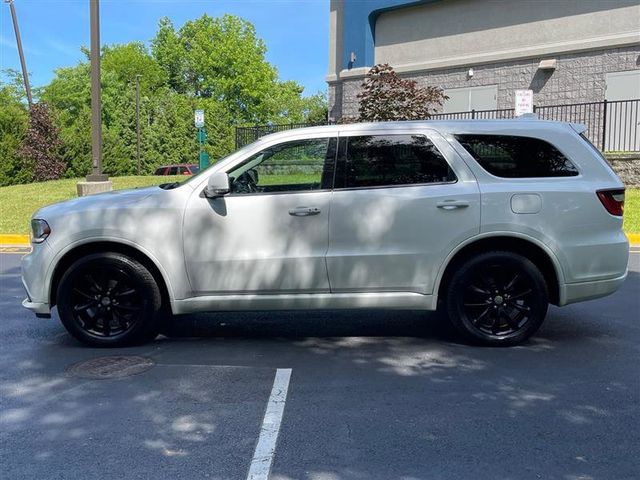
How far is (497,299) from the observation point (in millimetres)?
5234

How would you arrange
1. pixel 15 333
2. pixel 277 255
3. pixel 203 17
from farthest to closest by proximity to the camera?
1. pixel 203 17
2. pixel 15 333
3. pixel 277 255

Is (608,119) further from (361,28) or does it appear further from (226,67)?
(226,67)

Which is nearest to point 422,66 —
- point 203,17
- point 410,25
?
point 410,25

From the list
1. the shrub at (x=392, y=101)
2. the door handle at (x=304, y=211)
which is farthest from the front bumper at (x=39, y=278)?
the shrub at (x=392, y=101)

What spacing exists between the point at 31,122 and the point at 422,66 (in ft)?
56.1

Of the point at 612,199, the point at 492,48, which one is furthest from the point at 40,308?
the point at 492,48

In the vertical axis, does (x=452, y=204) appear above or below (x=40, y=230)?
above

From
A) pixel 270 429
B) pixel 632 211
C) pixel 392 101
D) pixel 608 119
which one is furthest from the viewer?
pixel 608 119

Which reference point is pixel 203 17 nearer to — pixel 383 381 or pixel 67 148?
pixel 67 148

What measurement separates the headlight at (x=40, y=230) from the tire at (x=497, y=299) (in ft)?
11.1

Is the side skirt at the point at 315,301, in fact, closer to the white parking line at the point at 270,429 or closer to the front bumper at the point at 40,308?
the white parking line at the point at 270,429

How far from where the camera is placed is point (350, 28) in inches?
912

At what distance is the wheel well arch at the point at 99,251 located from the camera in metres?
5.19

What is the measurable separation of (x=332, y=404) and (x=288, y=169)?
213 cm
